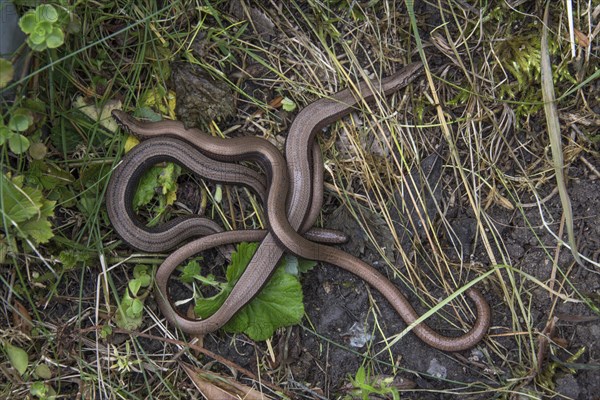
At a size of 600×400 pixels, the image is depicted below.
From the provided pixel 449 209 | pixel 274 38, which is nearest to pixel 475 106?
pixel 449 209

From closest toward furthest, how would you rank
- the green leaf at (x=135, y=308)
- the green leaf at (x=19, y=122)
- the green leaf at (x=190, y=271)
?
the green leaf at (x=19, y=122) < the green leaf at (x=135, y=308) < the green leaf at (x=190, y=271)

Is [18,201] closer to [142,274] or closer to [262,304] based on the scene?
[142,274]

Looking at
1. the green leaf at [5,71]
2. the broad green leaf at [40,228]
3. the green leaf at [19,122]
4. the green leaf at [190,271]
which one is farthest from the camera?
the green leaf at [190,271]

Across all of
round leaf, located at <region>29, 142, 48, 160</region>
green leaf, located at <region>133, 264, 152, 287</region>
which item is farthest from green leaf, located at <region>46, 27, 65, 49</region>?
green leaf, located at <region>133, 264, 152, 287</region>

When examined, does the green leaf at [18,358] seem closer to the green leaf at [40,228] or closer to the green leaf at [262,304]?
the green leaf at [40,228]

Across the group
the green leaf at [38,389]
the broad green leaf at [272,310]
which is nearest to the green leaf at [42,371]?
the green leaf at [38,389]

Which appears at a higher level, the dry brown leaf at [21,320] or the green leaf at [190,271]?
the dry brown leaf at [21,320]
